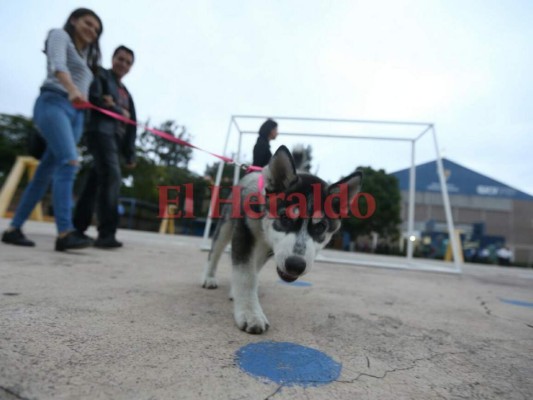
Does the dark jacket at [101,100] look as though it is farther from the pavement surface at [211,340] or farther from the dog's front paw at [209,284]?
the dog's front paw at [209,284]

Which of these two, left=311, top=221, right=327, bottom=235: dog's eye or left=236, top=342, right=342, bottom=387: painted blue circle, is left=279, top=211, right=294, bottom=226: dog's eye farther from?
left=236, top=342, right=342, bottom=387: painted blue circle

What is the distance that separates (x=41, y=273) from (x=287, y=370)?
1.92 meters

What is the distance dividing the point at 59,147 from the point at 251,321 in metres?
2.66

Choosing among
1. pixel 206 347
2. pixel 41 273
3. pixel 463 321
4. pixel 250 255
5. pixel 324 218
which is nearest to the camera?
pixel 206 347

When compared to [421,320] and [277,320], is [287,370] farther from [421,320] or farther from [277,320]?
[421,320]

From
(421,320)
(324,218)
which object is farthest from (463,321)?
(324,218)

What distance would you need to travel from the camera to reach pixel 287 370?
1.10m

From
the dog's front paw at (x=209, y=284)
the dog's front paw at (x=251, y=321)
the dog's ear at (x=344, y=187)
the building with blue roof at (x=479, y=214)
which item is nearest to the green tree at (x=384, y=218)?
the building with blue roof at (x=479, y=214)

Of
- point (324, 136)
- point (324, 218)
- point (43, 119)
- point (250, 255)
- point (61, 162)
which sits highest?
point (324, 136)

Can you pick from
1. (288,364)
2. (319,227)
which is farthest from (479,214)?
(288,364)

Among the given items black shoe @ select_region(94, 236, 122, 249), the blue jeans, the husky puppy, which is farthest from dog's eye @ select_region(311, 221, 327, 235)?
black shoe @ select_region(94, 236, 122, 249)

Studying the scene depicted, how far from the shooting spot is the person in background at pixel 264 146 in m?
2.71

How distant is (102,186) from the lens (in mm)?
3957

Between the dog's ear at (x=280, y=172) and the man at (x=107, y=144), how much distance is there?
273 cm
